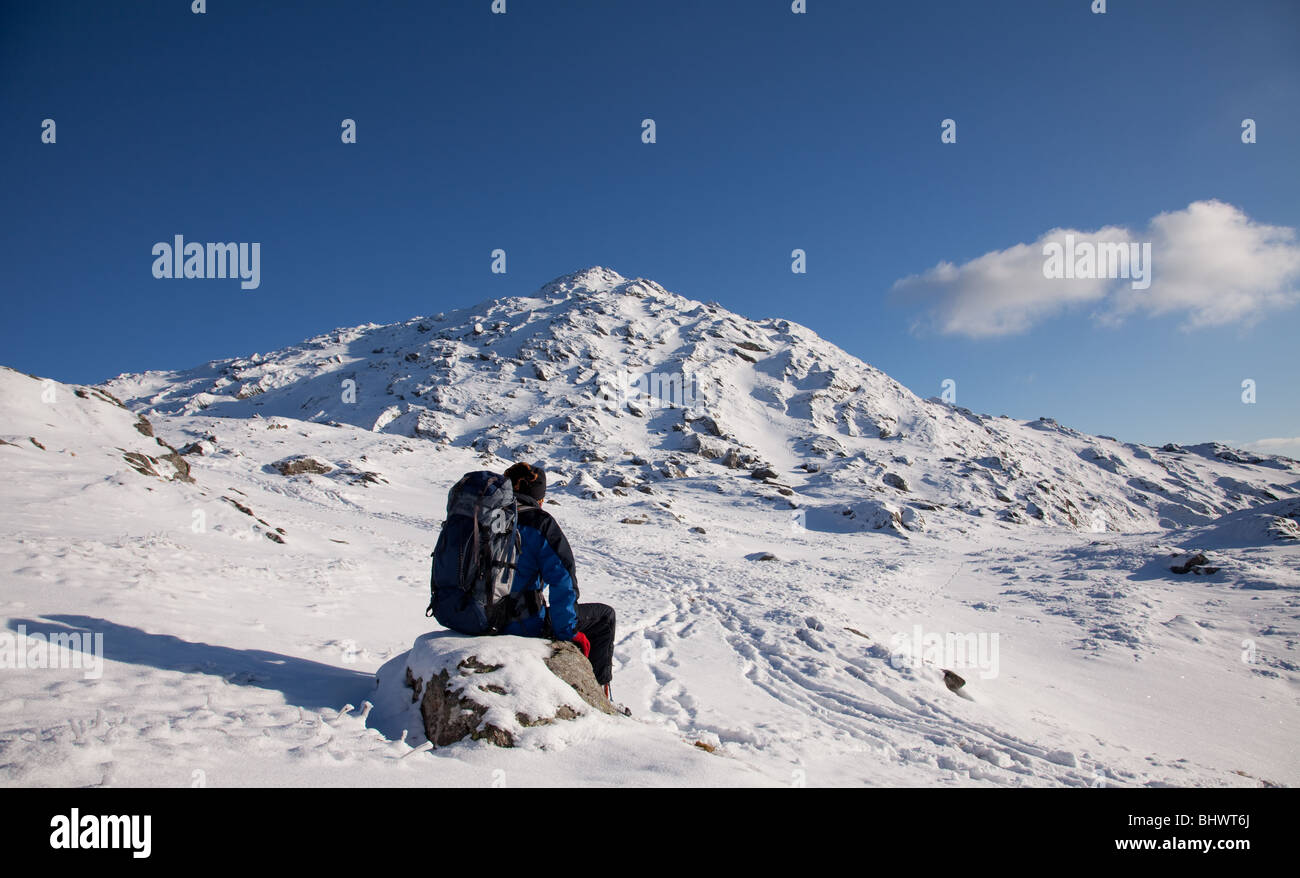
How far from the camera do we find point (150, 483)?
12375 mm

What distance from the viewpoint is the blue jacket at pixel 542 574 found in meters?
4.82

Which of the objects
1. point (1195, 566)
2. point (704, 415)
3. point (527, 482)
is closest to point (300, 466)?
point (527, 482)

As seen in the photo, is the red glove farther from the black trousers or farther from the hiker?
the black trousers

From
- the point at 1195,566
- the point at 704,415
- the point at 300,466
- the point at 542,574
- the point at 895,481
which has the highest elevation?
the point at 704,415

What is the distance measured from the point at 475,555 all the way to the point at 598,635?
6.03ft

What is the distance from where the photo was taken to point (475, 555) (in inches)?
178

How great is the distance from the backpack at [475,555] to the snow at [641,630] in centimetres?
41

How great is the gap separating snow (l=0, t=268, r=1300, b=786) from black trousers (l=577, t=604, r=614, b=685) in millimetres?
1040

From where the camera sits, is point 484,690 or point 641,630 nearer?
point 484,690

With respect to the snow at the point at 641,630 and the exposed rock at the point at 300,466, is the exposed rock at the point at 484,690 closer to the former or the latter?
the snow at the point at 641,630

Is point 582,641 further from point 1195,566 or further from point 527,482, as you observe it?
point 1195,566

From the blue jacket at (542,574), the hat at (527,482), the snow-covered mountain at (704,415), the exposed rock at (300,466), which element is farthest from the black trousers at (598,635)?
the snow-covered mountain at (704,415)

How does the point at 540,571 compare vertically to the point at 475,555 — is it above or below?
below
